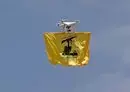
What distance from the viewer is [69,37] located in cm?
16662

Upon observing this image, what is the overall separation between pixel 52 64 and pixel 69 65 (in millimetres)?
3169

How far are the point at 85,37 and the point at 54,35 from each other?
234 inches

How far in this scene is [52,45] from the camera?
165125 millimetres

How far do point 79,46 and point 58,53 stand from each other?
4.45 metres

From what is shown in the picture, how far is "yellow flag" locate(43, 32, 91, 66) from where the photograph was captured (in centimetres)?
16450

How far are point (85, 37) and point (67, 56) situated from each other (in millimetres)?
5099

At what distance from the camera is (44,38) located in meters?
164

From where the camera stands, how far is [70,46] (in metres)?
167

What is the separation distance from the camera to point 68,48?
166625 millimetres

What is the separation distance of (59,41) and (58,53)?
2656 millimetres

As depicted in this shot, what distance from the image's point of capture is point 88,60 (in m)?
164

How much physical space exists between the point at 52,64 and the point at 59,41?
18.2 feet

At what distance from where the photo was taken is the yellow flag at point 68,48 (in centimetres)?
16450

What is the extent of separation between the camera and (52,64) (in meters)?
163
